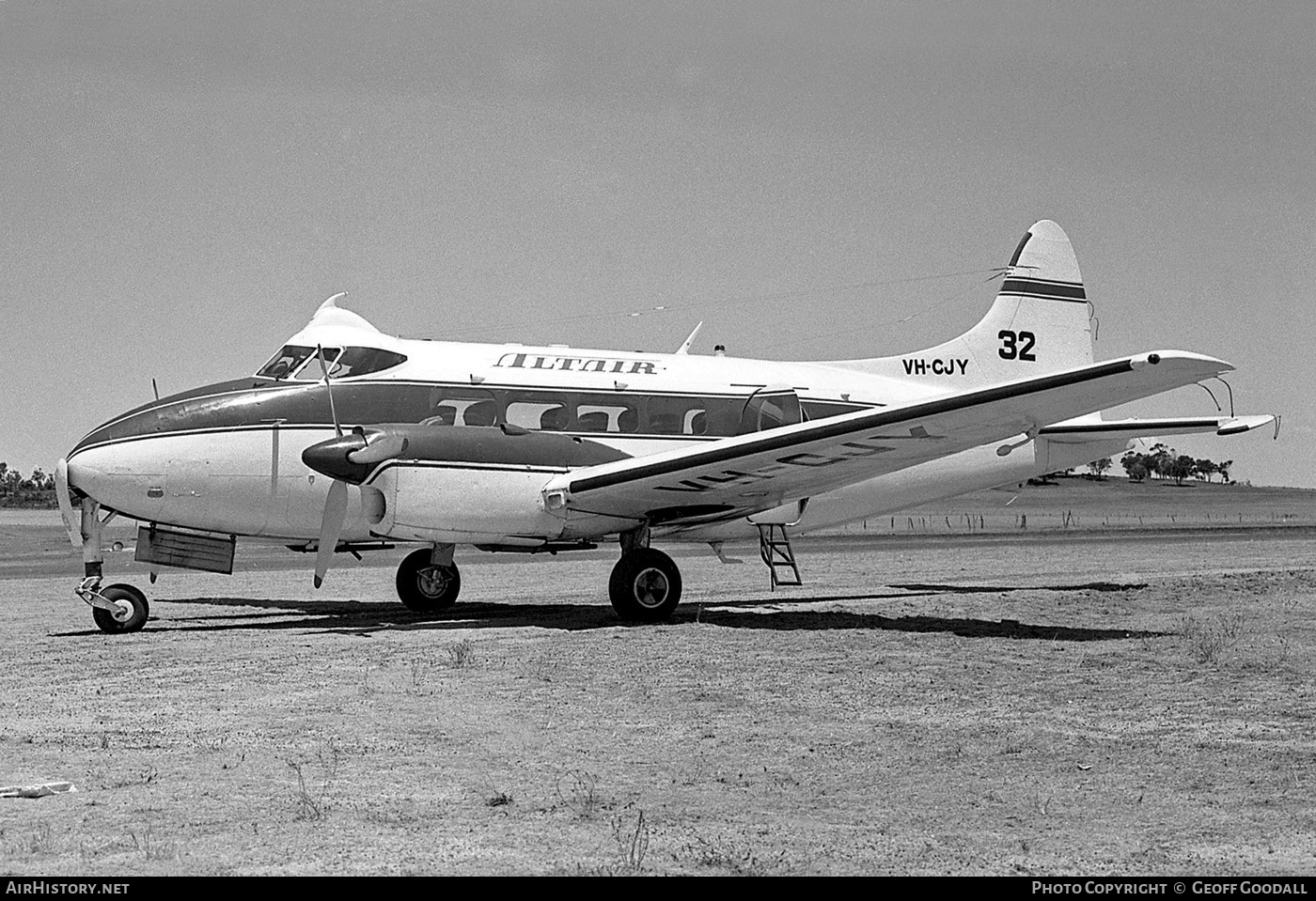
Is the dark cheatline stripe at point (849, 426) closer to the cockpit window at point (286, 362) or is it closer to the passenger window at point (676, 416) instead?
the passenger window at point (676, 416)

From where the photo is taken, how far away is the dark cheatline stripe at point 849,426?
43.9ft

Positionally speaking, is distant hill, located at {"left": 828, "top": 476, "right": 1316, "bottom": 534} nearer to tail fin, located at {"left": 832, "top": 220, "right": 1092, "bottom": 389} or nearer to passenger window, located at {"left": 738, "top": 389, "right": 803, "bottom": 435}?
tail fin, located at {"left": 832, "top": 220, "right": 1092, "bottom": 389}

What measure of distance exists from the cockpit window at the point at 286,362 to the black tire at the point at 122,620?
297 cm

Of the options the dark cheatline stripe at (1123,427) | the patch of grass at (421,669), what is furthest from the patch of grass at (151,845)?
the dark cheatline stripe at (1123,427)

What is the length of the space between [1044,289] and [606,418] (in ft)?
27.2

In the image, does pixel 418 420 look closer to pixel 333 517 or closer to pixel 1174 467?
pixel 333 517

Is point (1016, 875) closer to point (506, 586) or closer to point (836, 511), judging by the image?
point (836, 511)

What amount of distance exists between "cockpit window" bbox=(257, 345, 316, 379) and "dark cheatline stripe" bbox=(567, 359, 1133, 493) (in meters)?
3.73

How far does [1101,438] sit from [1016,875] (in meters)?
15.5

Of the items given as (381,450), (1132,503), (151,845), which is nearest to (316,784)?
(151,845)

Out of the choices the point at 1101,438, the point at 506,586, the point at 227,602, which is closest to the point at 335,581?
the point at 506,586

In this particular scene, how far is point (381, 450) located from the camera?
15.2 metres

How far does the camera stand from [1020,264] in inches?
840

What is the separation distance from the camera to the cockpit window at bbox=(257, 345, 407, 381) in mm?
16297
